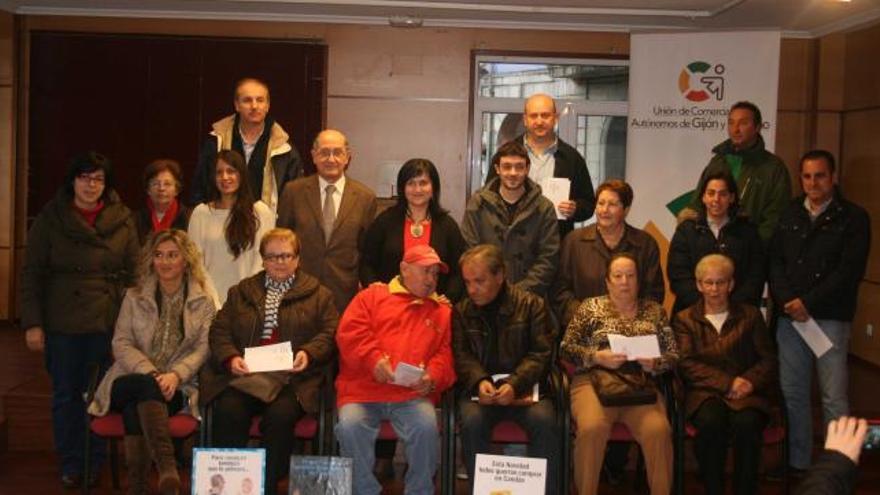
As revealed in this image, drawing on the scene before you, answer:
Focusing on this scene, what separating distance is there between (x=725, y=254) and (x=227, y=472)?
8.27ft

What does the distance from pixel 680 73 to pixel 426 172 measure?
256 centimetres

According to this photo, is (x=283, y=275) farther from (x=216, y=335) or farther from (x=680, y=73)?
(x=680, y=73)

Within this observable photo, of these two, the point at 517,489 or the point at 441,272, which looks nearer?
the point at 517,489

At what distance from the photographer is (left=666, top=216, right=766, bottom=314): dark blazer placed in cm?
479

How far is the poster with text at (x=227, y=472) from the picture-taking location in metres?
3.84

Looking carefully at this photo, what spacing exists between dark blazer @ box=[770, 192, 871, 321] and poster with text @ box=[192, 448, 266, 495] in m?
2.63

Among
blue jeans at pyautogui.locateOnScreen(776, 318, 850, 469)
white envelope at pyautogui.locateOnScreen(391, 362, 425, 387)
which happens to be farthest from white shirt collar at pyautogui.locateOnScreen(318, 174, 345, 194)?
blue jeans at pyautogui.locateOnScreen(776, 318, 850, 469)

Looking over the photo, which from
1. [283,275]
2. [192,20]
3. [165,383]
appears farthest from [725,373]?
[192,20]

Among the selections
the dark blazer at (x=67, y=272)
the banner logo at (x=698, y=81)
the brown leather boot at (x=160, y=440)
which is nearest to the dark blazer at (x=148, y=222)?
the dark blazer at (x=67, y=272)

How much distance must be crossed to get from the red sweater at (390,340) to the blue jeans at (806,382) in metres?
1.74

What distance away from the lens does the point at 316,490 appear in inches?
153

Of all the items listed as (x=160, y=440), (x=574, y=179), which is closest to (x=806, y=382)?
(x=574, y=179)

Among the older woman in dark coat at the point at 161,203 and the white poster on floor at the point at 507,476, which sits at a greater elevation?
the older woman in dark coat at the point at 161,203

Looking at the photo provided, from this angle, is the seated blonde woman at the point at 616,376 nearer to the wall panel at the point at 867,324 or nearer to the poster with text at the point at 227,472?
the poster with text at the point at 227,472
